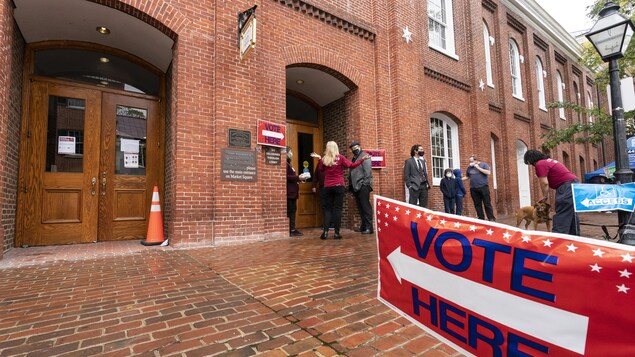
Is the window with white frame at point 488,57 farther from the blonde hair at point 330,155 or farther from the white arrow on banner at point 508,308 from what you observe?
the white arrow on banner at point 508,308

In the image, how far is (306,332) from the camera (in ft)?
6.95

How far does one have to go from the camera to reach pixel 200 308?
2547 mm

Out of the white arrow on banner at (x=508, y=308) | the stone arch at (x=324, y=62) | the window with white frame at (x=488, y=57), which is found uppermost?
the window with white frame at (x=488, y=57)

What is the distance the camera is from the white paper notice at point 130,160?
249 inches

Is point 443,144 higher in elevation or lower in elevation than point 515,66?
lower

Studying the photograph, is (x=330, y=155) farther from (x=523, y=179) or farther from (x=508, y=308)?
(x=523, y=179)

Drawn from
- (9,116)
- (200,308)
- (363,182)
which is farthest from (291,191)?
(9,116)

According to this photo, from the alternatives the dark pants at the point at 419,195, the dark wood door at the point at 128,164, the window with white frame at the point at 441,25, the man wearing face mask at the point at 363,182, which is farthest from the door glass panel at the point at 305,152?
the window with white frame at the point at 441,25

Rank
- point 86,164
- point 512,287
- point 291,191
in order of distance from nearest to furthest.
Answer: point 512,287 < point 86,164 < point 291,191

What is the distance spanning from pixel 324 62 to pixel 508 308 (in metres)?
7.09

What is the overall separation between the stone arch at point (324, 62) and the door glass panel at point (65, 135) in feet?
13.7

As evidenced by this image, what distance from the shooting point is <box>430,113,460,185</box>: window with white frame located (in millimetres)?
10836

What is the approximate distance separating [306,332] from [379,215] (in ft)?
3.22

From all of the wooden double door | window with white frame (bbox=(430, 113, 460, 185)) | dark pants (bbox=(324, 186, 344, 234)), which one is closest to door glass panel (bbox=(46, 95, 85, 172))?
the wooden double door
